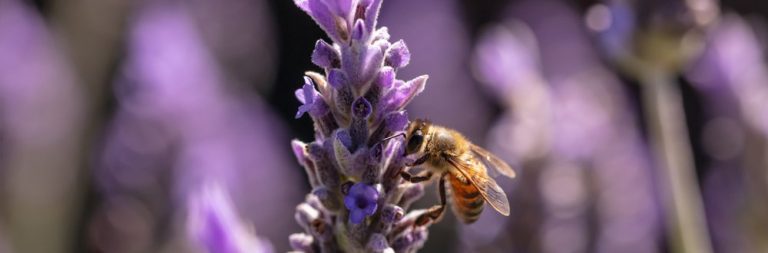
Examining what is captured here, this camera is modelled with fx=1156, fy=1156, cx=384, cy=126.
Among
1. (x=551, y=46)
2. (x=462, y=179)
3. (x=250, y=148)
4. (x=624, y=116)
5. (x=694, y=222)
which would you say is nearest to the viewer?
(x=462, y=179)

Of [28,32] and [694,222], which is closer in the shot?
[694,222]

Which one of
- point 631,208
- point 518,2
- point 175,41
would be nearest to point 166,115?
point 175,41

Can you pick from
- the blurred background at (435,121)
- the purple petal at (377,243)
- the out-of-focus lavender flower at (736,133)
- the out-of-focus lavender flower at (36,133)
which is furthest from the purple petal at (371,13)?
the out-of-focus lavender flower at (36,133)

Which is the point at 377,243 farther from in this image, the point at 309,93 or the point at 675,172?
the point at 675,172

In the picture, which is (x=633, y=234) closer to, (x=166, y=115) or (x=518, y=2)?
(x=166, y=115)

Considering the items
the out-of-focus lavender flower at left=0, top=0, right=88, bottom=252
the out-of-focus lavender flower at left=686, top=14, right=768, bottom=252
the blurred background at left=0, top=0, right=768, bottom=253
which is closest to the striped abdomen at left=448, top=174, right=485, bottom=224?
the blurred background at left=0, top=0, right=768, bottom=253

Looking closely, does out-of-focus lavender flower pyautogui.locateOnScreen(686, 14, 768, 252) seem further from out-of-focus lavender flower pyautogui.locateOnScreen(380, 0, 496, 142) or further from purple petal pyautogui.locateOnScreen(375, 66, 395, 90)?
purple petal pyautogui.locateOnScreen(375, 66, 395, 90)
